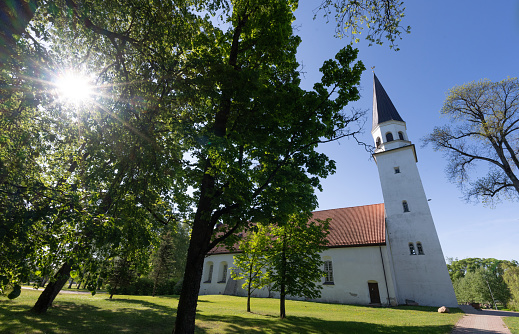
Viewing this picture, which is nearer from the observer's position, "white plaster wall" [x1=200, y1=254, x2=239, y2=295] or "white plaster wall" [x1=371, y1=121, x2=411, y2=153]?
"white plaster wall" [x1=371, y1=121, x2=411, y2=153]

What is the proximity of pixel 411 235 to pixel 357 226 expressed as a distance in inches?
200

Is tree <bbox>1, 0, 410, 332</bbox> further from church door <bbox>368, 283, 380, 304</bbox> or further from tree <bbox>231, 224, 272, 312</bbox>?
church door <bbox>368, 283, 380, 304</bbox>

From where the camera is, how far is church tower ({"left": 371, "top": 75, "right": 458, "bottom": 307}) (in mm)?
21828

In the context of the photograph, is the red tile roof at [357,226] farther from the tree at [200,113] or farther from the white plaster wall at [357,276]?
the tree at [200,113]

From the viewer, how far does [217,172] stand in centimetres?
762

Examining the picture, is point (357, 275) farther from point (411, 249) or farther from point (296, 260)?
point (296, 260)

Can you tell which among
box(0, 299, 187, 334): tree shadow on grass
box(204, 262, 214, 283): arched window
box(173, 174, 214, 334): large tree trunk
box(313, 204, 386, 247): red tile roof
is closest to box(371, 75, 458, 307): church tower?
box(313, 204, 386, 247): red tile roof

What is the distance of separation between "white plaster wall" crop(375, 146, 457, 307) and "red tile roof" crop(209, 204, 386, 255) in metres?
1.60

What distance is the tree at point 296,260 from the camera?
501 inches

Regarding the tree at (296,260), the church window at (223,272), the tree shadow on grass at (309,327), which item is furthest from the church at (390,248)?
the tree shadow on grass at (309,327)

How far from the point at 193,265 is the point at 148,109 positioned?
529 cm

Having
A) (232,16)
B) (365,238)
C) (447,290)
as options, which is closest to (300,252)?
(232,16)

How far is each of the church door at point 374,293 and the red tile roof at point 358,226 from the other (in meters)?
3.70

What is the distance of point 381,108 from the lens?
100ft
